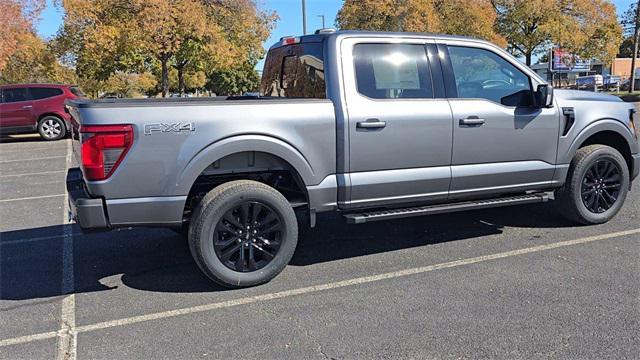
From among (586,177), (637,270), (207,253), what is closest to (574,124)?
(586,177)

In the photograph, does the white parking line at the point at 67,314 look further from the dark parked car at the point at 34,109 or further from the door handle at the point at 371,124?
the dark parked car at the point at 34,109

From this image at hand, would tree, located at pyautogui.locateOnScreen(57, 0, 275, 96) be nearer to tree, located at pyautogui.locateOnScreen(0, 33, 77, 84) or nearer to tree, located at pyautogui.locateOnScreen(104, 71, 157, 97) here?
tree, located at pyautogui.locateOnScreen(0, 33, 77, 84)

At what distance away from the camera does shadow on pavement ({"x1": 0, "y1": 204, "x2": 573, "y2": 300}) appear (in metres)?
4.44

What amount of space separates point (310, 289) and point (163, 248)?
1.82m

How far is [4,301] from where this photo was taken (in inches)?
161

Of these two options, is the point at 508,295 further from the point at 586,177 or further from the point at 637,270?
the point at 586,177

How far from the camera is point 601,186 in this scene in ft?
18.7

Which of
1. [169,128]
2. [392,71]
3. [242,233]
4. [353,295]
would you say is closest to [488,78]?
[392,71]

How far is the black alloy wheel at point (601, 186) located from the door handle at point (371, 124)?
2497 millimetres

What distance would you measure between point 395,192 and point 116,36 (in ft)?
52.5

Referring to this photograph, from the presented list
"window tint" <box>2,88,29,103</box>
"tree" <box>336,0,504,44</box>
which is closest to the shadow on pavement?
"window tint" <box>2,88,29,103</box>

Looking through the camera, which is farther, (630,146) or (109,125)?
(630,146)

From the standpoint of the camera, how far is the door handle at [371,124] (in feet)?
14.4

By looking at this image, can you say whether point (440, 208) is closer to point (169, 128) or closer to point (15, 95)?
point (169, 128)
